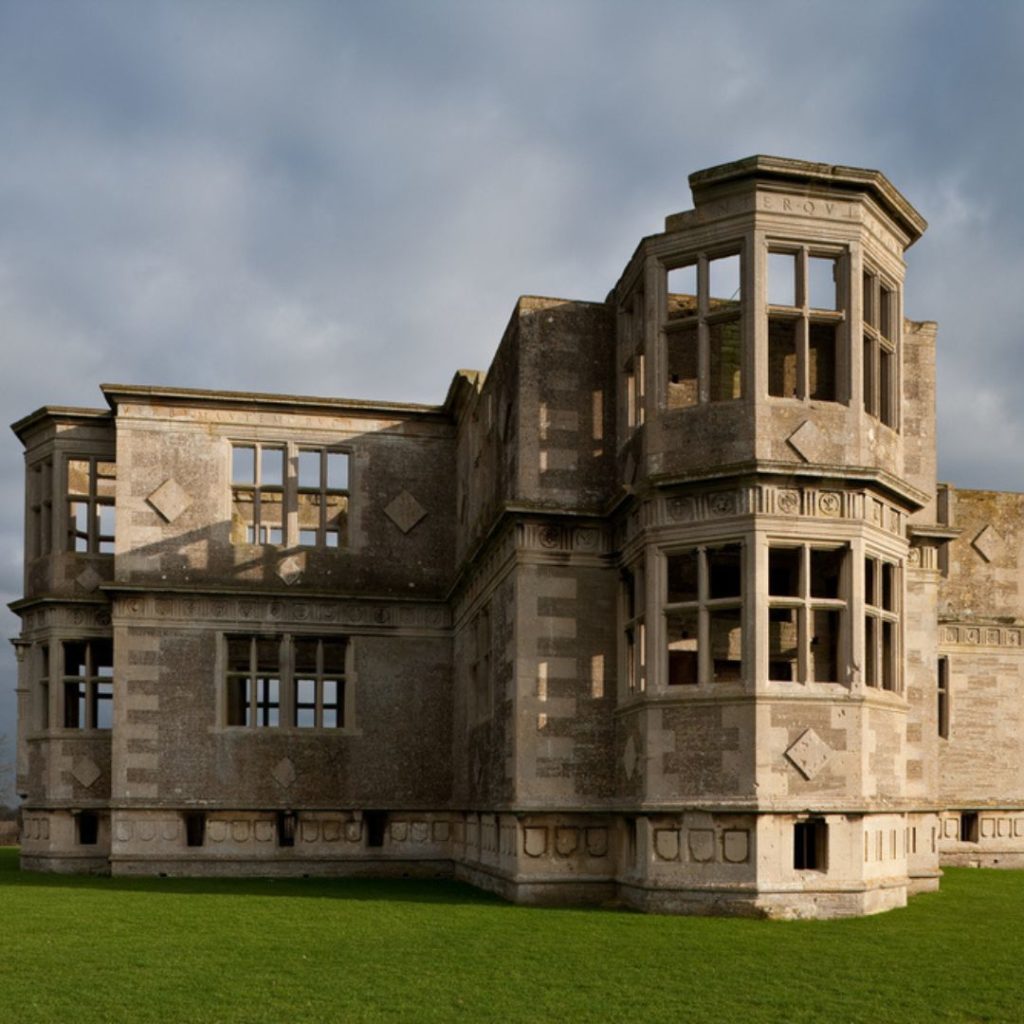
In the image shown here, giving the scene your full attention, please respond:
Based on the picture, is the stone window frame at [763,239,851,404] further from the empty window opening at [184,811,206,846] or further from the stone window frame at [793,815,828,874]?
the empty window opening at [184,811,206,846]

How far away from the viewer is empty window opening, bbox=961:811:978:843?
28109mm

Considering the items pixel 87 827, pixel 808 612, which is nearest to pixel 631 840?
pixel 808 612

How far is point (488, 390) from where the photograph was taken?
22.9 metres

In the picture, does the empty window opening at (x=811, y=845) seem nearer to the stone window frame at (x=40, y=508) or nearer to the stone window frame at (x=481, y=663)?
the stone window frame at (x=481, y=663)

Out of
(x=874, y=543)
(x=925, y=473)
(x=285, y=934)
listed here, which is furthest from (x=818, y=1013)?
(x=925, y=473)

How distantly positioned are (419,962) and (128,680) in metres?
14.5

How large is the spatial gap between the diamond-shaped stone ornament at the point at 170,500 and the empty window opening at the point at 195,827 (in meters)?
5.54

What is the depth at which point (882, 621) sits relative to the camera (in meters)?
17.5

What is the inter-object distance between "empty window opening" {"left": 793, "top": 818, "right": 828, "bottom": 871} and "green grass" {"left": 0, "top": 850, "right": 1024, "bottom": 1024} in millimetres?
966

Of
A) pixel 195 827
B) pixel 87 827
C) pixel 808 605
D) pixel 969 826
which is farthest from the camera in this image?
pixel 969 826

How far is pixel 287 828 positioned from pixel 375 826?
1.63m

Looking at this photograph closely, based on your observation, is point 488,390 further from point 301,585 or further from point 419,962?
point 419,962

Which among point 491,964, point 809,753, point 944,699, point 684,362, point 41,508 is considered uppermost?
point 684,362

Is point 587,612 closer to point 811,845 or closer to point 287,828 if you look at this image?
point 811,845
